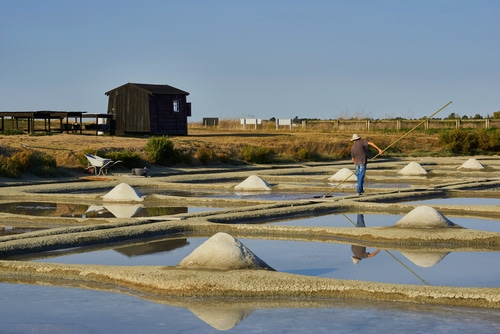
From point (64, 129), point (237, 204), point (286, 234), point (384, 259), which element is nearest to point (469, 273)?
point (384, 259)

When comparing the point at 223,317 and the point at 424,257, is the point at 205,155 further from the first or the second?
the point at 223,317

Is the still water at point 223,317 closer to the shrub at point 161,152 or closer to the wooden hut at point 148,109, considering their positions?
the shrub at point 161,152

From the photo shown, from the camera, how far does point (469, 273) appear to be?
1061 cm

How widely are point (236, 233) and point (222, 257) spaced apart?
12.8 ft

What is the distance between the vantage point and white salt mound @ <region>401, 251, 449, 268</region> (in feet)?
37.3

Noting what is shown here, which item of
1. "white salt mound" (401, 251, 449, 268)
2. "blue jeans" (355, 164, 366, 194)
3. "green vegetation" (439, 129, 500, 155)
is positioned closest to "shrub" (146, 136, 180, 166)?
"blue jeans" (355, 164, 366, 194)

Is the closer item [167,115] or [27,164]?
[27,164]

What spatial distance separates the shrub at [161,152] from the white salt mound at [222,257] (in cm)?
2265

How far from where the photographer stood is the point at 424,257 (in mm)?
11867

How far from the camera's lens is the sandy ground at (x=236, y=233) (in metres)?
9.26

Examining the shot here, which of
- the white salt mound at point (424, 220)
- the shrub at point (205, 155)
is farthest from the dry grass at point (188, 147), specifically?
the white salt mound at point (424, 220)

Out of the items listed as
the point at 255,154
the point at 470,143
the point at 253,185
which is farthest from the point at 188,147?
the point at 470,143

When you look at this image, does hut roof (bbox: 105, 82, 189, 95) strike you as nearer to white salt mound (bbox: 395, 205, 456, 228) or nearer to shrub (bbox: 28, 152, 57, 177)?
shrub (bbox: 28, 152, 57, 177)

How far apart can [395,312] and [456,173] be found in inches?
865
